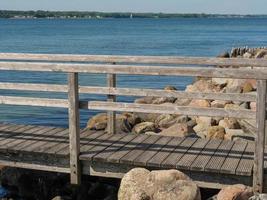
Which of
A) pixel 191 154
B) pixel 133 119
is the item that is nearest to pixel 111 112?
pixel 191 154

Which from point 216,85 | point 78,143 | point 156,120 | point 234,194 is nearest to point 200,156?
point 234,194

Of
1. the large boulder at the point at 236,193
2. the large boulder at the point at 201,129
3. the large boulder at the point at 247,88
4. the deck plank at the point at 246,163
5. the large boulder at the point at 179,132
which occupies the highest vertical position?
the deck plank at the point at 246,163

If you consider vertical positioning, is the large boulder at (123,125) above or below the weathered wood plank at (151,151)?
below

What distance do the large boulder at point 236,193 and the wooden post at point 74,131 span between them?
2.08m

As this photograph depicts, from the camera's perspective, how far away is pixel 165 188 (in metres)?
6.66

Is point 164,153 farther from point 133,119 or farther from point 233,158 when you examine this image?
point 133,119

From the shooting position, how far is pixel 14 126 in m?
9.59

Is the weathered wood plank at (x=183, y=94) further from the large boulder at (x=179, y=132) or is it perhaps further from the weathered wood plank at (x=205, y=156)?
the large boulder at (x=179, y=132)

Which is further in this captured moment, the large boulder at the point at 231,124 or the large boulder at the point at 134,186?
the large boulder at the point at 231,124

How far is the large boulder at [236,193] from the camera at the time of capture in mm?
6520

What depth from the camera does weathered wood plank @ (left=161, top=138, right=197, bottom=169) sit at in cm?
723

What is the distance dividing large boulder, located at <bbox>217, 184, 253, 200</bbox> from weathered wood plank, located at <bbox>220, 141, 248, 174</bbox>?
0.28 meters

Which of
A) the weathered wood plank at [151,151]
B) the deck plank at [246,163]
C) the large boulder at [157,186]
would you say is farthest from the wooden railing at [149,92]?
the large boulder at [157,186]

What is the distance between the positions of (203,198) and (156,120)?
5997 millimetres
